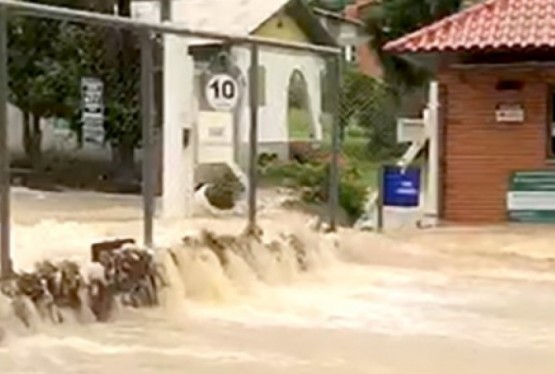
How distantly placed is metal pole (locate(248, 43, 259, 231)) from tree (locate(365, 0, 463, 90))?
1194 cm

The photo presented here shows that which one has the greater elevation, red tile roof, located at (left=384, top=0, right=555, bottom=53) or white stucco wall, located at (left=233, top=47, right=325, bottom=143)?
red tile roof, located at (left=384, top=0, right=555, bottom=53)

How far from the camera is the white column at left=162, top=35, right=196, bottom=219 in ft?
53.3

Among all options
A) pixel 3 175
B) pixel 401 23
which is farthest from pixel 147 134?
pixel 401 23

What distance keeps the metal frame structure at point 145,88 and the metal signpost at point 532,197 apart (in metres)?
3.16

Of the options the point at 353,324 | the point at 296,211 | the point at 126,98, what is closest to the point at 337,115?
the point at 296,211

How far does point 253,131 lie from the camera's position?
556 inches

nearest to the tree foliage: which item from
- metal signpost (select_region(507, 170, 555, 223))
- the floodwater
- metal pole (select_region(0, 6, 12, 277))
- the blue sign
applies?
the blue sign

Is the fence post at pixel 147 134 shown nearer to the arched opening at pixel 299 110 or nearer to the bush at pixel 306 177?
the bush at pixel 306 177

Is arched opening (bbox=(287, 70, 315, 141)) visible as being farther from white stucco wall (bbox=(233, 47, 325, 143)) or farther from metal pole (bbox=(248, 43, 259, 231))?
metal pole (bbox=(248, 43, 259, 231))

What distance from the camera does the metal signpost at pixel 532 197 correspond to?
57.6 ft

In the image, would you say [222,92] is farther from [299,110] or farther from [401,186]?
[299,110]

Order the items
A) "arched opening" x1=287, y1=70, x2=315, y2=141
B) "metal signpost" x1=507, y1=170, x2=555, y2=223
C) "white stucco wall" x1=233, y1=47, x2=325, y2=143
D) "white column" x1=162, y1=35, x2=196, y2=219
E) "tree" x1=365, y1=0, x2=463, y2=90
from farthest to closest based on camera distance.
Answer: "tree" x1=365, y1=0, x2=463, y2=90 < "arched opening" x1=287, y1=70, x2=315, y2=141 < "metal signpost" x1=507, y1=170, x2=555, y2=223 < "white column" x1=162, y1=35, x2=196, y2=219 < "white stucco wall" x1=233, y1=47, x2=325, y2=143

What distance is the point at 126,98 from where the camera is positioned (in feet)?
74.5

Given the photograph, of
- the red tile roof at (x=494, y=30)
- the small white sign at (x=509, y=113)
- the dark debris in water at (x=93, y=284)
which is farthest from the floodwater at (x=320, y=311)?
the red tile roof at (x=494, y=30)
